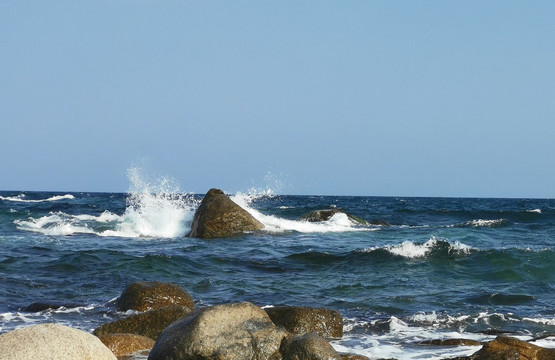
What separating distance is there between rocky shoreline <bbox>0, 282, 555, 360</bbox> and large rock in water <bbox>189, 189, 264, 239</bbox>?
11.0 metres

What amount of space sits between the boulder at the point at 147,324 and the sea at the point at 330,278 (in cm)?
79

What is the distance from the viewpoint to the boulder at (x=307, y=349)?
241 inches

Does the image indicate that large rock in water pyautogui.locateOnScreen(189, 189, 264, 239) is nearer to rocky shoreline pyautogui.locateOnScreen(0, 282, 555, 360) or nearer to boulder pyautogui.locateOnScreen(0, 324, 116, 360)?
rocky shoreline pyautogui.locateOnScreen(0, 282, 555, 360)

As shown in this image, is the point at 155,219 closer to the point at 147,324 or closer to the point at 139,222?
the point at 139,222

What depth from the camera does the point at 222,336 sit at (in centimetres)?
611

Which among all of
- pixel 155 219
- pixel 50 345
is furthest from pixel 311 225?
pixel 50 345

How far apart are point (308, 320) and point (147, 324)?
1807 mm

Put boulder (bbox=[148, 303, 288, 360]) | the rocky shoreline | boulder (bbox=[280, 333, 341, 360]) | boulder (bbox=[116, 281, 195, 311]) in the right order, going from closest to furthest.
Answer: the rocky shoreline < boulder (bbox=[148, 303, 288, 360]) < boulder (bbox=[280, 333, 341, 360]) < boulder (bbox=[116, 281, 195, 311])

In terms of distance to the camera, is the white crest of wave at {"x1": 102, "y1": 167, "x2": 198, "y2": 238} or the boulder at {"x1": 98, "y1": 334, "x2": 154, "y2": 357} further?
the white crest of wave at {"x1": 102, "y1": 167, "x2": 198, "y2": 238}

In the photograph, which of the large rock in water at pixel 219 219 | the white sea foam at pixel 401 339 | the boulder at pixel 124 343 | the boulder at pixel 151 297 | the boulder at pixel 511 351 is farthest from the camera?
the large rock in water at pixel 219 219

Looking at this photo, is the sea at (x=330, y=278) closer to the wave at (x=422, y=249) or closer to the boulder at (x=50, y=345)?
the wave at (x=422, y=249)

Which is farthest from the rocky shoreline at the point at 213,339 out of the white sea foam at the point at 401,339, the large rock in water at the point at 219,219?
the large rock in water at the point at 219,219

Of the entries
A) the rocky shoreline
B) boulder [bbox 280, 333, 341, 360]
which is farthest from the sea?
boulder [bbox 280, 333, 341, 360]

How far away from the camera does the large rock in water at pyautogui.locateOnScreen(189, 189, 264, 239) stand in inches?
765
